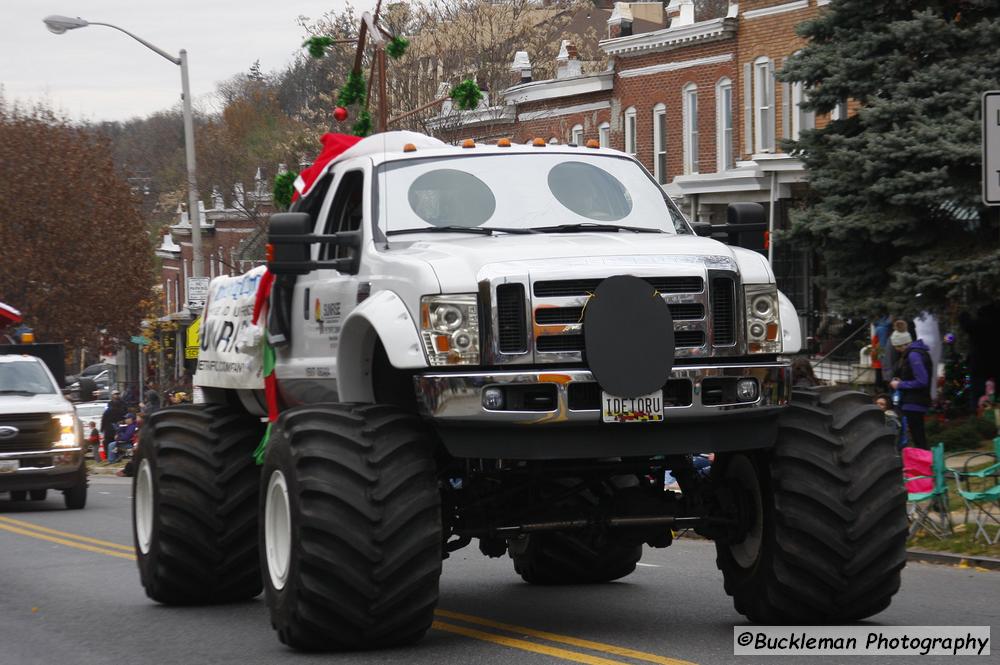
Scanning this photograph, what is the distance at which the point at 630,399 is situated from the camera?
861 centimetres

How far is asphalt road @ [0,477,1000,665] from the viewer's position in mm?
9141

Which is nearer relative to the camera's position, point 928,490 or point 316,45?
point 928,490

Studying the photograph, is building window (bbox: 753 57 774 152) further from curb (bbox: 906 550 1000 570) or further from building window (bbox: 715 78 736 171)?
curb (bbox: 906 550 1000 570)

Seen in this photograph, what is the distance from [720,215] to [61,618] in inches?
1198

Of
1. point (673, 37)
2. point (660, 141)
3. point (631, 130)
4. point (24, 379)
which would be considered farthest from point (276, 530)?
point (631, 130)

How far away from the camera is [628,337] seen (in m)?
8.62

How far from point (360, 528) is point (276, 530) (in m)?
1.00

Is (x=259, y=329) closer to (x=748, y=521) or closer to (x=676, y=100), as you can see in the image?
(x=748, y=521)

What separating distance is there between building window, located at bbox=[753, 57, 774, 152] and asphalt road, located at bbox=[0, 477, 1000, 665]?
23.8 metres

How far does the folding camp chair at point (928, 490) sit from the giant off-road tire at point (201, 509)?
6.19m

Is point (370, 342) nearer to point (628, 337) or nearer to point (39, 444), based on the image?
point (628, 337)

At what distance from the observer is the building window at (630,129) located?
43.7m

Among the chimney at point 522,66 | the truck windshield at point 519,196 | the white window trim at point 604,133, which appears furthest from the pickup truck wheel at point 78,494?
the chimney at point 522,66

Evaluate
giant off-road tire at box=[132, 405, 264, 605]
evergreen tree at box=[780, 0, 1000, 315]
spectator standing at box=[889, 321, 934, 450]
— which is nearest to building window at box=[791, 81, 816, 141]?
evergreen tree at box=[780, 0, 1000, 315]
